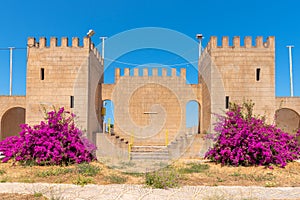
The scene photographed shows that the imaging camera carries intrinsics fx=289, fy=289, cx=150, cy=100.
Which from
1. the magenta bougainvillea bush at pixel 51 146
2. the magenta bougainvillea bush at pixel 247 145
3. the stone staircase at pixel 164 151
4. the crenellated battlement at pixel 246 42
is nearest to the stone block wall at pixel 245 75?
the crenellated battlement at pixel 246 42

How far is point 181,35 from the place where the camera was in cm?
1098

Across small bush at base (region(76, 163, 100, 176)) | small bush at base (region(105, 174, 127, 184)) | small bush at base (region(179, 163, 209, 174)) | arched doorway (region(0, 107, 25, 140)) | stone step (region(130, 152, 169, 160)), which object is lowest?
stone step (region(130, 152, 169, 160))

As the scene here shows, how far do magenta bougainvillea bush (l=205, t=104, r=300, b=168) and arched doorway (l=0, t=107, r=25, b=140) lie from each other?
1092cm

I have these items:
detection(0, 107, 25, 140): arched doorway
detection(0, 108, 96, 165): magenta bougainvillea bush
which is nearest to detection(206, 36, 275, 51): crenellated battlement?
detection(0, 108, 96, 165): magenta bougainvillea bush

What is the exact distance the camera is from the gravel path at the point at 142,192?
589 cm

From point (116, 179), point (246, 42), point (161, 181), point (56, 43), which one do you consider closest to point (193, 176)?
point (161, 181)

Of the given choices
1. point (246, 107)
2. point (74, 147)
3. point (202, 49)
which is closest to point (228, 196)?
point (74, 147)

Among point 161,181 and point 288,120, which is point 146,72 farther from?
point 161,181

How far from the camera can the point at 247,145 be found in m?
10.1

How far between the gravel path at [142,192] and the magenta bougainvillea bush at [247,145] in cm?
314

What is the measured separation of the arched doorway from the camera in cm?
1537

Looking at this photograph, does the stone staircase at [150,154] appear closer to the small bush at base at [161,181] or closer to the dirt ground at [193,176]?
the dirt ground at [193,176]

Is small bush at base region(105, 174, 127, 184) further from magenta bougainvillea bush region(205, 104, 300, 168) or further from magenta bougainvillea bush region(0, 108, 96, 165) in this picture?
magenta bougainvillea bush region(205, 104, 300, 168)

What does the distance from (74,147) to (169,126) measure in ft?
21.1
